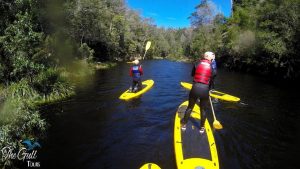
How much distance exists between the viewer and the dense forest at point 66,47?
32.9 feet

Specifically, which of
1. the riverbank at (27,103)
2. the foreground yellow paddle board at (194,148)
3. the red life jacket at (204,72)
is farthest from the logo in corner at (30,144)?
the red life jacket at (204,72)

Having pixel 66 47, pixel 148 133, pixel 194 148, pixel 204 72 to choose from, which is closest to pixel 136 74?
pixel 148 133

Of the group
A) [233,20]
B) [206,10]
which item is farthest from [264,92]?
[206,10]

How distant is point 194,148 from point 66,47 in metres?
17.3

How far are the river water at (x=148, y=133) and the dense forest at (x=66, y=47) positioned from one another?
44.1 inches

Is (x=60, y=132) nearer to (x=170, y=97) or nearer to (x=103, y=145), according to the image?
(x=103, y=145)

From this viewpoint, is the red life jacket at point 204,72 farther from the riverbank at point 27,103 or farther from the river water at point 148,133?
the riverbank at point 27,103

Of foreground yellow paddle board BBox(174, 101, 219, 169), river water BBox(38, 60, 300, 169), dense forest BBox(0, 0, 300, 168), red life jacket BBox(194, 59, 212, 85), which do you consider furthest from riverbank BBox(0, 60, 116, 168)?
red life jacket BBox(194, 59, 212, 85)

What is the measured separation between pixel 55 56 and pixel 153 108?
10.4 m

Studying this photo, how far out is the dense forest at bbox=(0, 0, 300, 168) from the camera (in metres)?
10.0

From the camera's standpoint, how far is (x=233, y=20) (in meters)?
44.9

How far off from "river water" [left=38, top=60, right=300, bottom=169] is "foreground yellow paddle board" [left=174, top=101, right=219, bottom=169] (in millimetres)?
496

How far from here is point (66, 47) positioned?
870 inches

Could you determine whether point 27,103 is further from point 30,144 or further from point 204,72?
point 204,72
